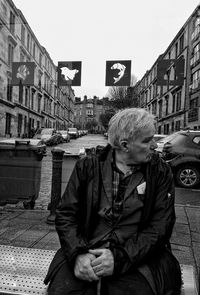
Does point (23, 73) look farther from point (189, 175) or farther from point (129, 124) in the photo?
point (129, 124)

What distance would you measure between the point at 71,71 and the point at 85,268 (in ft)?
29.5

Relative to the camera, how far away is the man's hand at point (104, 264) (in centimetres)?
171

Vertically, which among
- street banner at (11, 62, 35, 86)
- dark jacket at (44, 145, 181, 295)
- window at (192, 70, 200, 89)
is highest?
window at (192, 70, 200, 89)

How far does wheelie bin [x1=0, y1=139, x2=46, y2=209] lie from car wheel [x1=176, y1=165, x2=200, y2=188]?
452cm

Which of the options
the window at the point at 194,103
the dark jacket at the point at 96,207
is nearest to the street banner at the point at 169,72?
the dark jacket at the point at 96,207

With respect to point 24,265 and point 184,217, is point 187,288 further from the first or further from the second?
point 184,217

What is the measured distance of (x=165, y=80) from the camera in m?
10.3

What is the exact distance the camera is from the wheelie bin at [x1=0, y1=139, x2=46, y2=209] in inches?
207

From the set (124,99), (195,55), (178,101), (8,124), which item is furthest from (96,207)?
(178,101)

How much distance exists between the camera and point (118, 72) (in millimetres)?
9656

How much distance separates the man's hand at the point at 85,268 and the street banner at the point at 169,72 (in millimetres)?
8828

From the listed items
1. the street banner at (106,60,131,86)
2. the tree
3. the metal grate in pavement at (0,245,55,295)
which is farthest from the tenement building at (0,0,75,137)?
the metal grate in pavement at (0,245,55,295)

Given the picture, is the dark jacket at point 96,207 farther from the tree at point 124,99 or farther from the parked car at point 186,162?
the tree at point 124,99

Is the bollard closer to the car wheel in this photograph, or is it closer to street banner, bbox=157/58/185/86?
the car wheel
